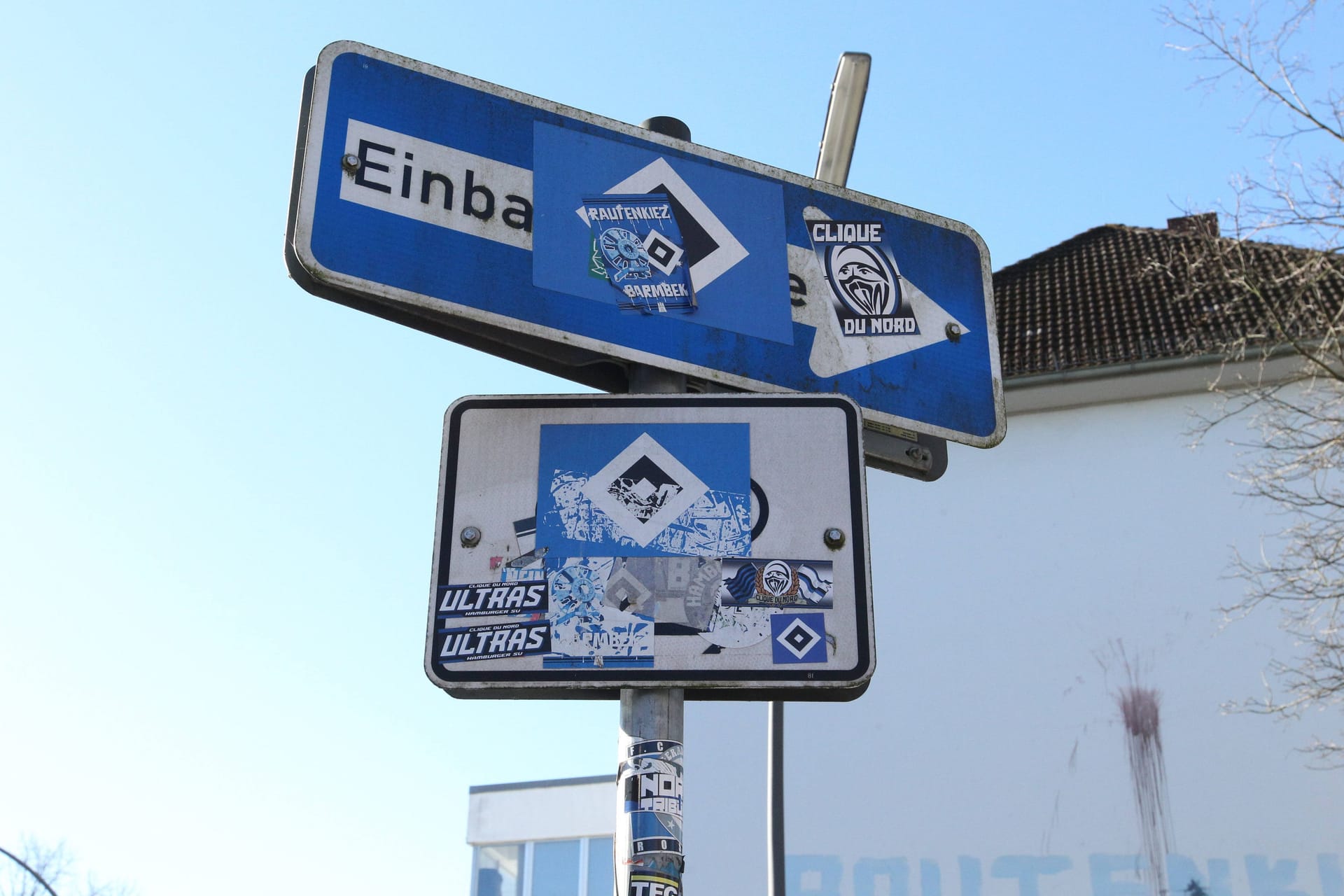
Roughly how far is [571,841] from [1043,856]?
10671mm

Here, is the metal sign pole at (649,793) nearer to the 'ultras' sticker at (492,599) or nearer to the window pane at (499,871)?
the 'ultras' sticker at (492,599)

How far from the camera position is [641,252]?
2.15 m

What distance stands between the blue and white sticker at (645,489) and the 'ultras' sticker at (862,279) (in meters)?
0.40

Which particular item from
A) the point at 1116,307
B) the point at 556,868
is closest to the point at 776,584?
the point at 1116,307

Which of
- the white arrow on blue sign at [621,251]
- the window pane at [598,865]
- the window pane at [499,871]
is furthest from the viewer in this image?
the window pane at [499,871]

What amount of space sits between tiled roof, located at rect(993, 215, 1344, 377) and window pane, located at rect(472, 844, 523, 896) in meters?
13.5

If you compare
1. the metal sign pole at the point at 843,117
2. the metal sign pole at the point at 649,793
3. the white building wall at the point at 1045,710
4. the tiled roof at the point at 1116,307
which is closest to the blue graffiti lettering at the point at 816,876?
the white building wall at the point at 1045,710

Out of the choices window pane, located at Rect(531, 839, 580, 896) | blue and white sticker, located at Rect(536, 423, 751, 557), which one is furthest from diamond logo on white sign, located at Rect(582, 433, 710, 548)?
window pane, located at Rect(531, 839, 580, 896)

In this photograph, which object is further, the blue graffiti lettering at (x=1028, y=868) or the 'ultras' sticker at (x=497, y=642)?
the blue graffiti lettering at (x=1028, y=868)

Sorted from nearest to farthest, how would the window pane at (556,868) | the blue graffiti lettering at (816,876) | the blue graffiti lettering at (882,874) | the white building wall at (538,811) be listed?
the blue graffiti lettering at (882,874)
the blue graffiti lettering at (816,876)
the window pane at (556,868)
the white building wall at (538,811)

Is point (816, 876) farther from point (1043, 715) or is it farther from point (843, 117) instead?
point (843, 117)

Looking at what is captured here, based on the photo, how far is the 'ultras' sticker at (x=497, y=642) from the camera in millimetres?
1800

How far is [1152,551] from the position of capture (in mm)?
18469

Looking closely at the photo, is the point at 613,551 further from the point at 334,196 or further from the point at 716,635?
the point at 334,196
